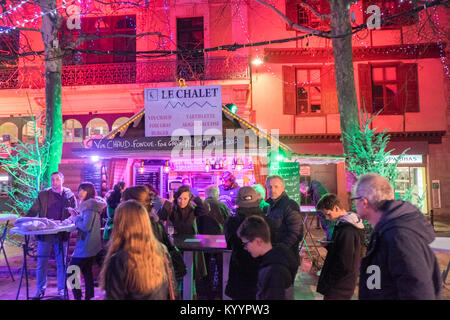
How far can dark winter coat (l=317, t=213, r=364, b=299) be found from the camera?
3188mm

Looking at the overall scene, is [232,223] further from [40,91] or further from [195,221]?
[40,91]

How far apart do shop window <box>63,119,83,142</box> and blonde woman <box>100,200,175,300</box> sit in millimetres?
13700

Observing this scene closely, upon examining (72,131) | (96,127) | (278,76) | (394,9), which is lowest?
(72,131)

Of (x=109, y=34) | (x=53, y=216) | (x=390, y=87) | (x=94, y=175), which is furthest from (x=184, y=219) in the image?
(x=390, y=87)

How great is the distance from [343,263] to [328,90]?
1309 centimetres

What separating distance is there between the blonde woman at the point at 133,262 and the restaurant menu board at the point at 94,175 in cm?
904

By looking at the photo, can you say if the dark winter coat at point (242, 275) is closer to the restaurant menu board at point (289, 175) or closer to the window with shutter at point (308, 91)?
the restaurant menu board at point (289, 175)

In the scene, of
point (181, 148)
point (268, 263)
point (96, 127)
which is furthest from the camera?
point (96, 127)

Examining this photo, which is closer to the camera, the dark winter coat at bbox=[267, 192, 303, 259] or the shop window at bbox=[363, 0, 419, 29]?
the dark winter coat at bbox=[267, 192, 303, 259]

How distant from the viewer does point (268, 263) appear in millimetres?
2500

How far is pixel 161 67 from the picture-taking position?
14180 mm

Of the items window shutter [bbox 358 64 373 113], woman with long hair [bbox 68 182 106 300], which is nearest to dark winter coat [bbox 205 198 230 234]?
woman with long hair [bbox 68 182 106 300]

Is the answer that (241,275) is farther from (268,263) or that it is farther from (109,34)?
(109,34)

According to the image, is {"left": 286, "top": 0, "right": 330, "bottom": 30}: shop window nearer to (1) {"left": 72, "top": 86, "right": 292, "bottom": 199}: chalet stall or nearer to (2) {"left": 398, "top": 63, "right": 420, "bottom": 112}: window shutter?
(2) {"left": 398, "top": 63, "right": 420, "bottom": 112}: window shutter
